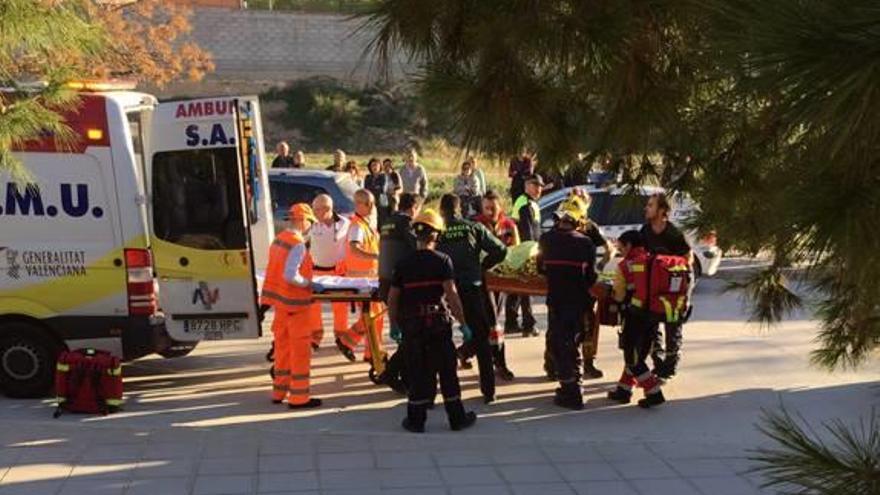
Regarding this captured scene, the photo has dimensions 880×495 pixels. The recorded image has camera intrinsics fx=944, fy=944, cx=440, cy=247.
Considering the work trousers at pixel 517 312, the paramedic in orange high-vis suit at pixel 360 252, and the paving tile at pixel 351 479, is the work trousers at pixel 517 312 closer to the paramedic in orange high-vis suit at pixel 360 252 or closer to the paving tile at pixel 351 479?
the paramedic in orange high-vis suit at pixel 360 252

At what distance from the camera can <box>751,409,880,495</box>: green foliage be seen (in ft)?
5.92

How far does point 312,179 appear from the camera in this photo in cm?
1452

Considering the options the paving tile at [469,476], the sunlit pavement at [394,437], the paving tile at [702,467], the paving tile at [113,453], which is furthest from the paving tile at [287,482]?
the paving tile at [702,467]

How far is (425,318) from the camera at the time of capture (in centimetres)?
696

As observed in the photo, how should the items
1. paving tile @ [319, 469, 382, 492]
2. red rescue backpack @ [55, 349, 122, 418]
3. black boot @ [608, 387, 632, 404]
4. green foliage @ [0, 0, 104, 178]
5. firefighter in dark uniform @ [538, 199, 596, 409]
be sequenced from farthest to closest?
black boot @ [608, 387, 632, 404] → firefighter in dark uniform @ [538, 199, 596, 409] → red rescue backpack @ [55, 349, 122, 418] → paving tile @ [319, 469, 382, 492] → green foliage @ [0, 0, 104, 178]

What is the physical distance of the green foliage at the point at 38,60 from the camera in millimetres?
3672

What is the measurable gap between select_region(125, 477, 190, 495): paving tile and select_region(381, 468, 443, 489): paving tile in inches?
49.5

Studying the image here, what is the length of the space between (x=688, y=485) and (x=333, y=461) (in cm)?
234

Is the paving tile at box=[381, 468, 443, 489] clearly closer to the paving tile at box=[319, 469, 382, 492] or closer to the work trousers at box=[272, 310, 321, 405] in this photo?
the paving tile at box=[319, 469, 382, 492]

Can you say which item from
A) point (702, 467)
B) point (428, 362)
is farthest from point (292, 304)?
point (702, 467)

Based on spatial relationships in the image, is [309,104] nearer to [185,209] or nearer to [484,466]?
[185,209]

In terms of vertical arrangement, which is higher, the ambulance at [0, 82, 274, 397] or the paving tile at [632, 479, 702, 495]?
the ambulance at [0, 82, 274, 397]

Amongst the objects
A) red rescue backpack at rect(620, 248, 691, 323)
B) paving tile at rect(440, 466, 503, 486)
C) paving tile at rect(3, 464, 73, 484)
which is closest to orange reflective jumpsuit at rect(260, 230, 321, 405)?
paving tile at rect(440, 466, 503, 486)

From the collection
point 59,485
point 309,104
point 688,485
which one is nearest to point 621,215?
point 688,485
